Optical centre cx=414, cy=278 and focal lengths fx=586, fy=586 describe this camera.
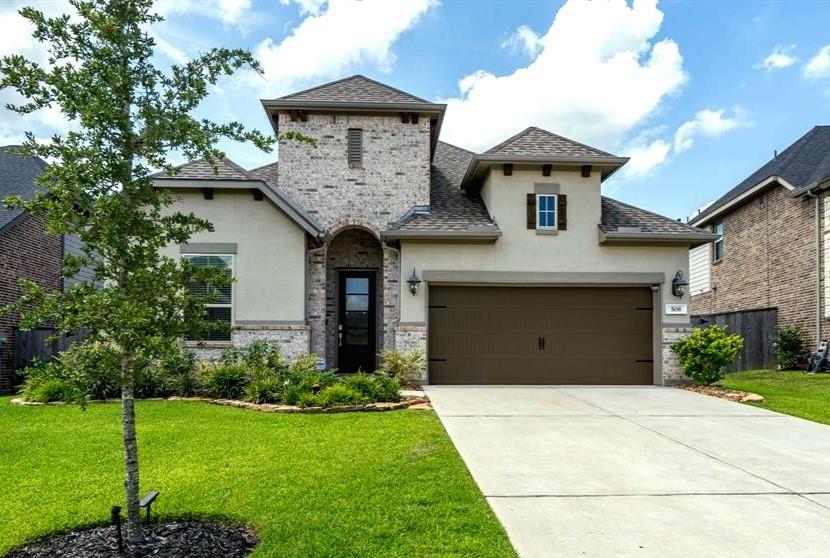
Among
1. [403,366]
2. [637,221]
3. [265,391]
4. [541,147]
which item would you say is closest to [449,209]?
[541,147]

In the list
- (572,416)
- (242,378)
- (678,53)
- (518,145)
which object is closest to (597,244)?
(518,145)

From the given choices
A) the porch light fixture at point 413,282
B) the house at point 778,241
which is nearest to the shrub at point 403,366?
the porch light fixture at point 413,282

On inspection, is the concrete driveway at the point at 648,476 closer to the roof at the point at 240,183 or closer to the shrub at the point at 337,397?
the shrub at the point at 337,397

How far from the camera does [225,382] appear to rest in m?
10.3

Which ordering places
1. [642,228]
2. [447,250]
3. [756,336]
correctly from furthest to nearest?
[756,336] < [642,228] < [447,250]

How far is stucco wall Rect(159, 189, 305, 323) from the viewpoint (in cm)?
1230

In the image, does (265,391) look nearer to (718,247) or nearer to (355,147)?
(355,147)

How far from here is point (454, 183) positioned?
14992mm

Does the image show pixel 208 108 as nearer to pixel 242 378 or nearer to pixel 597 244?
pixel 242 378

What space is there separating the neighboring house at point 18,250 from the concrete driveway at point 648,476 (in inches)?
390

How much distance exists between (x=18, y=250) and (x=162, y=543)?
40.4 ft

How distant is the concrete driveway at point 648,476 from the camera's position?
13.5ft

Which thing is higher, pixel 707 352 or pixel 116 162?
pixel 116 162

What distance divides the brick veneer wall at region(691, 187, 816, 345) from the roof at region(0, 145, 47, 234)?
19.6 meters
